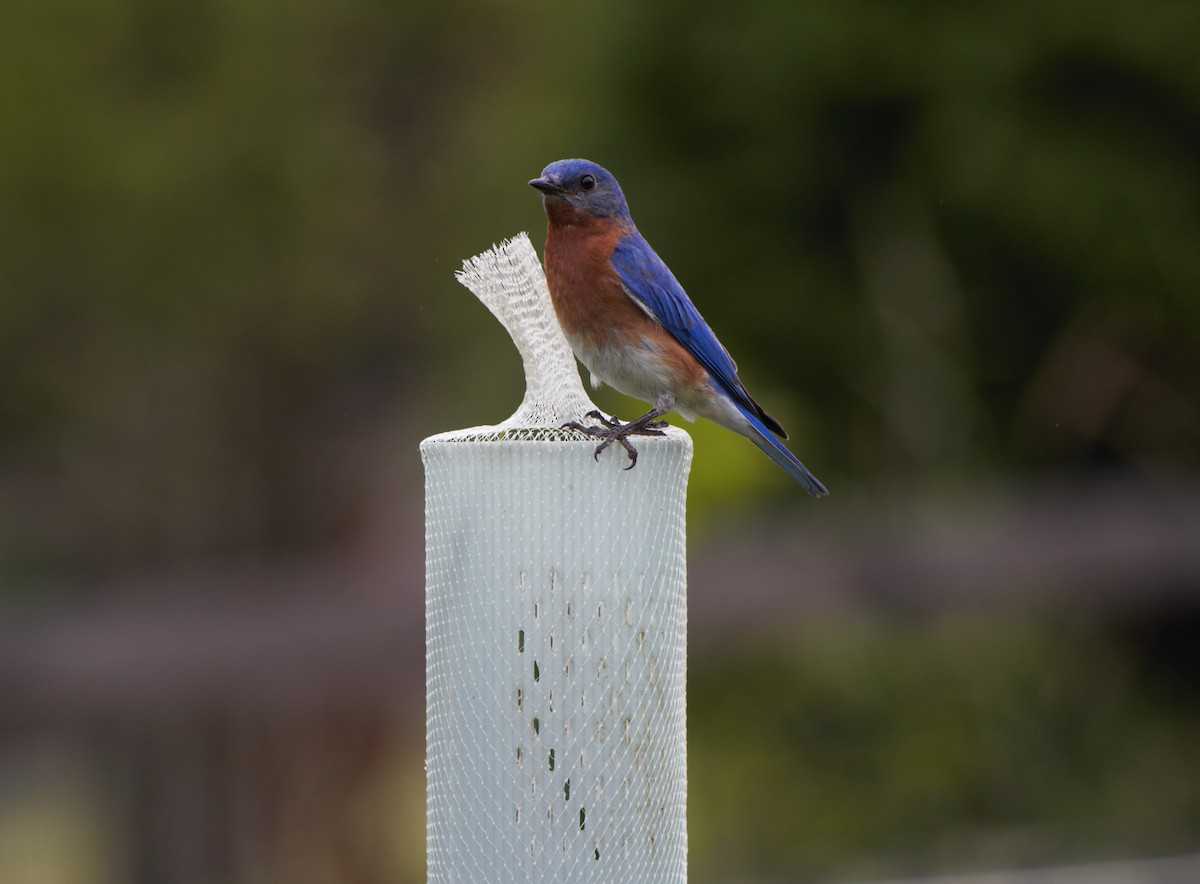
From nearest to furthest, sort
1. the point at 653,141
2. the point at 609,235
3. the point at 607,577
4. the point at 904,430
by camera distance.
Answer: the point at 607,577 → the point at 609,235 → the point at 904,430 → the point at 653,141

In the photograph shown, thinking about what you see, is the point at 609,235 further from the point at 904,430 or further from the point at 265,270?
the point at 265,270

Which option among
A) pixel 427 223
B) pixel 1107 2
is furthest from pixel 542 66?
pixel 1107 2

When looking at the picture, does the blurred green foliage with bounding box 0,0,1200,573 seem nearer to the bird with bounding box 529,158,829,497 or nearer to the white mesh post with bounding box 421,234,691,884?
the bird with bounding box 529,158,829,497

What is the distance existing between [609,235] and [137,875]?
25.3ft

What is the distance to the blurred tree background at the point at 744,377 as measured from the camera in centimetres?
789

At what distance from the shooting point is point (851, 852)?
7.71 meters

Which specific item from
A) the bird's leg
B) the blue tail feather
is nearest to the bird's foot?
the bird's leg

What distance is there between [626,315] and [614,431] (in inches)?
35.7

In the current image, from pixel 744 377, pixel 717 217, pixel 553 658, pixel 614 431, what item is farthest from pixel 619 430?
pixel 717 217

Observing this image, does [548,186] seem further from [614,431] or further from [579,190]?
[614,431]

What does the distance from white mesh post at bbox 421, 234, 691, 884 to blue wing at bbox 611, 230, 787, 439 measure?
98 cm

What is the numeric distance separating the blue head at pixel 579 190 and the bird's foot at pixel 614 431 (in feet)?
2.32

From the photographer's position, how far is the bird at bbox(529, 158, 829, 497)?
373 centimetres

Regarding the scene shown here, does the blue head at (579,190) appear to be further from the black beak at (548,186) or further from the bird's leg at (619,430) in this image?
the bird's leg at (619,430)
